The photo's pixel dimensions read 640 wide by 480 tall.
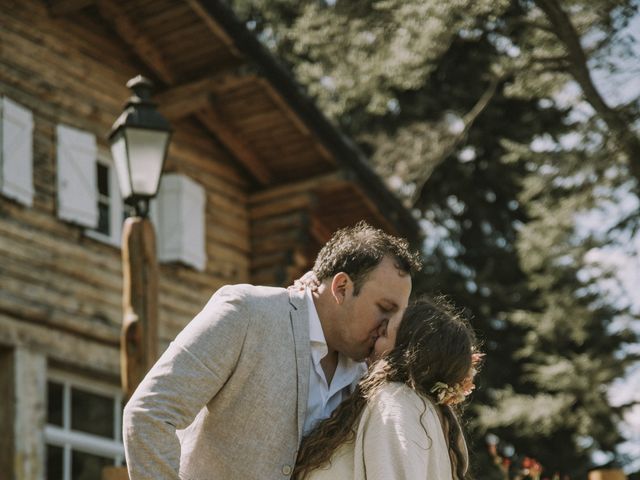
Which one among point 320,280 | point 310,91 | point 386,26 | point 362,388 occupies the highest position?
point 310,91

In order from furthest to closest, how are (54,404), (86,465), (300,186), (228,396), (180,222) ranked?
(300,186)
(180,222)
(86,465)
(54,404)
(228,396)

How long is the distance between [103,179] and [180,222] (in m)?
0.96

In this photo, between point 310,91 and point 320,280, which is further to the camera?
point 310,91

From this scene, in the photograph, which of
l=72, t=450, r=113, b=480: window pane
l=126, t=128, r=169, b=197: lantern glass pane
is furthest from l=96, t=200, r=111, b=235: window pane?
l=126, t=128, r=169, b=197: lantern glass pane

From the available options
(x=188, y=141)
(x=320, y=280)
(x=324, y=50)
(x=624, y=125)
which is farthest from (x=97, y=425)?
(x=320, y=280)

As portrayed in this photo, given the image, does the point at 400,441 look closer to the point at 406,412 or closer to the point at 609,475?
the point at 406,412

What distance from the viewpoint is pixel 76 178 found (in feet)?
37.0

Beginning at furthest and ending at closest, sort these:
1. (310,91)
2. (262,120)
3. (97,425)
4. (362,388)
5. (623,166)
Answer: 1. (310,91)
2. (262,120)
3. (623,166)
4. (97,425)
5. (362,388)

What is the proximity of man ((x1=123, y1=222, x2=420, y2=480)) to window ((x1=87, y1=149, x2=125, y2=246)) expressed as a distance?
798cm

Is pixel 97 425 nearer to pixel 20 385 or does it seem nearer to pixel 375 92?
pixel 20 385

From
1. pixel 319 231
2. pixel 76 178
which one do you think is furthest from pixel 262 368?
pixel 319 231

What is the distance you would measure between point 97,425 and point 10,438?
1.39 metres

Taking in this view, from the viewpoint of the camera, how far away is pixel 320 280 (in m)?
4.13

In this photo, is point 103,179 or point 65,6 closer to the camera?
point 65,6
